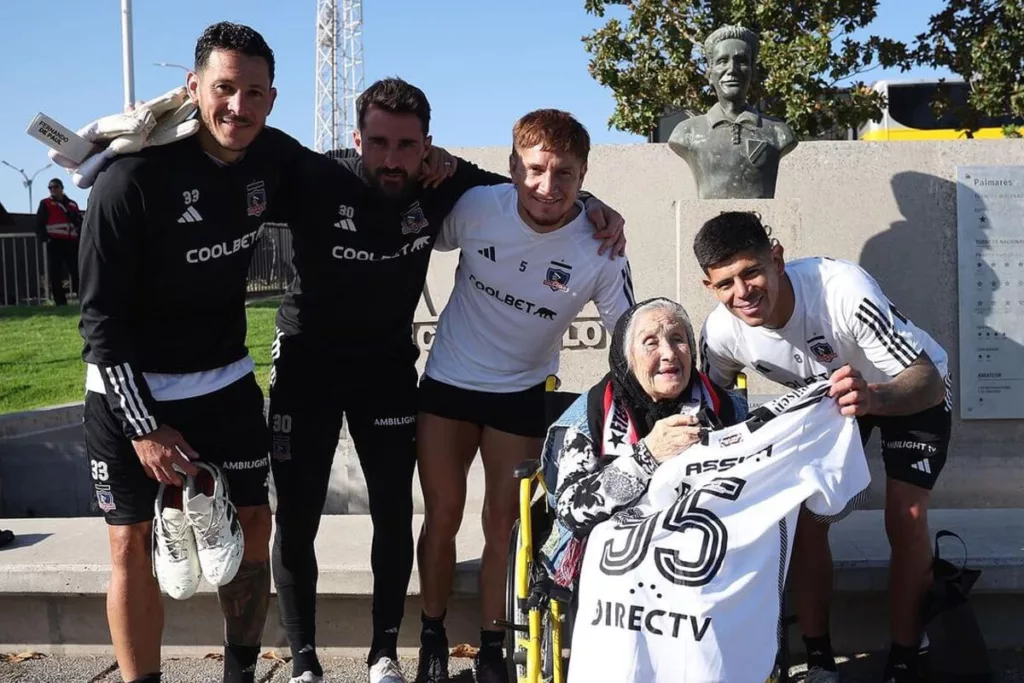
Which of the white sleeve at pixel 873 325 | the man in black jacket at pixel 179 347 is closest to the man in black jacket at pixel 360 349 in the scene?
the man in black jacket at pixel 179 347

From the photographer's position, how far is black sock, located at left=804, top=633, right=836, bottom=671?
357 centimetres

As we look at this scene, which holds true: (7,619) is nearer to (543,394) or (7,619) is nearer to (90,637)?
(90,637)

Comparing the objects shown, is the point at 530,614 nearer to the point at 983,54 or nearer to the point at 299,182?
the point at 299,182

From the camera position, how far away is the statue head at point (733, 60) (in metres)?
5.06

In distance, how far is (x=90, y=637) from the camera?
4184mm

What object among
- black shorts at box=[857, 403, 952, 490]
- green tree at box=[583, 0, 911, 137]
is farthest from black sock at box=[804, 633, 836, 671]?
green tree at box=[583, 0, 911, 137]

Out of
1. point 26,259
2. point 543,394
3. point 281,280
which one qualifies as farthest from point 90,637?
point 281,280

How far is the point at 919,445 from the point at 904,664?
79 centimetres

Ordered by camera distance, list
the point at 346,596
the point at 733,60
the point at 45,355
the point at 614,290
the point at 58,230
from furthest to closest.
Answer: the point at 58,230, the point at 45,355, the point at 733,60, the point at 346,596, the point at 614,290

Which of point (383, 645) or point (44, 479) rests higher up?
point (44, 479)

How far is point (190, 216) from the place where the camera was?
3.09 meters

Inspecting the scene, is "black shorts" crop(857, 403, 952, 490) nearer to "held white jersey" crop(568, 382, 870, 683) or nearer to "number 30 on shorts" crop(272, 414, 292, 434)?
"held white jersey" crop(568, 382, 870, 683)

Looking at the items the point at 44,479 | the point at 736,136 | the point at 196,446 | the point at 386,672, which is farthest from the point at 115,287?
the point at 44,479

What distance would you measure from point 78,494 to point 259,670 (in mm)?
3354
